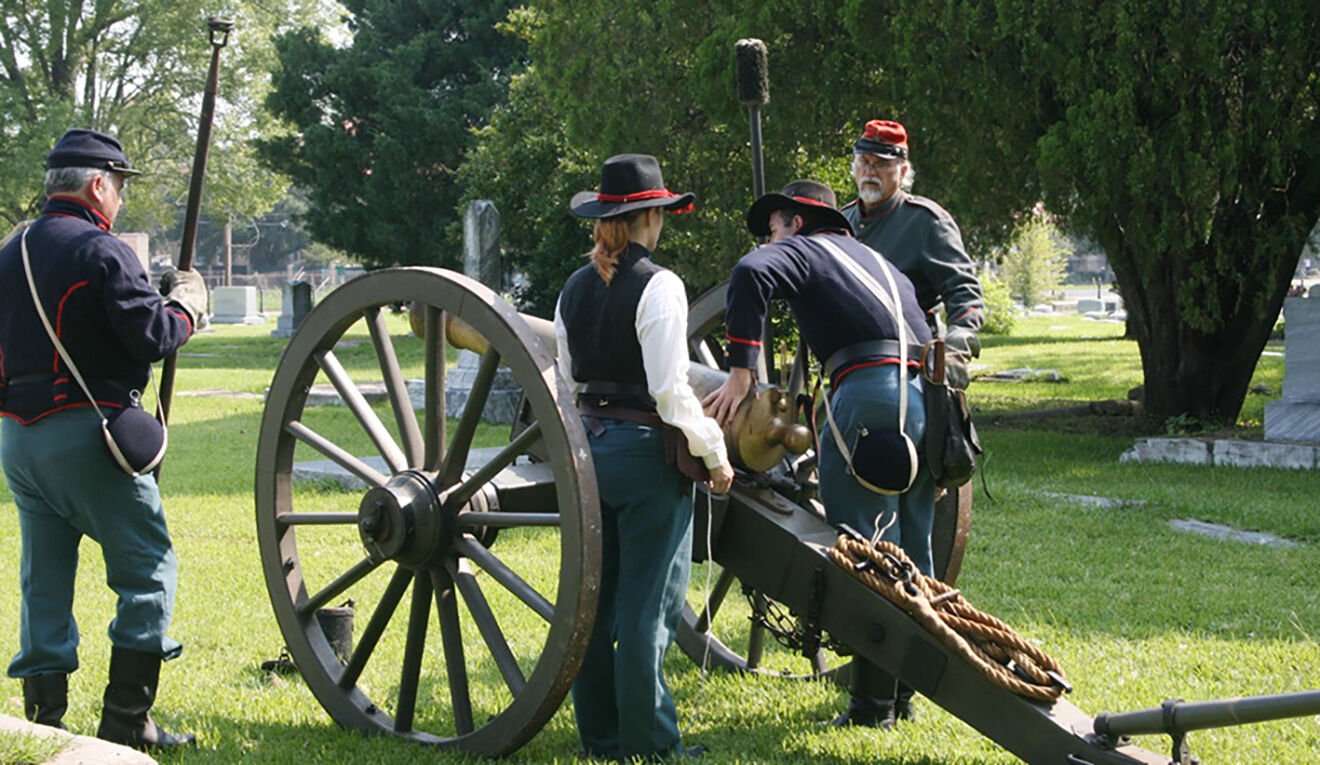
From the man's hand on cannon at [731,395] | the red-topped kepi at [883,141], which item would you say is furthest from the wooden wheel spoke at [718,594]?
the red-topped kepi at [883,141]

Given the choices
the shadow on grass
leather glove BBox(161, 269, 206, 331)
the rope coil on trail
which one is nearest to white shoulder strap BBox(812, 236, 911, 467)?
the rope coil on trail

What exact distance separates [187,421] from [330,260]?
201 feet

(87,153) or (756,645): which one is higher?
(87,153)

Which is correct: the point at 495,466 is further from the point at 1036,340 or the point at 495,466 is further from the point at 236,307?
the point at 236,307

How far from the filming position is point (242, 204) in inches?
1443

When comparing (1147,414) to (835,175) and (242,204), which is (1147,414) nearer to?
(835,175)

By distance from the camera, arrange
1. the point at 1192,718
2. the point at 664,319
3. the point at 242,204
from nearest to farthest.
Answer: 1. the point at 1192,718
2. the point at 664,319
3. the point at 242,204

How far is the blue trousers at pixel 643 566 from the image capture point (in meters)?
3.89

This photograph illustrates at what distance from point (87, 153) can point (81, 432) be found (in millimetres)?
845

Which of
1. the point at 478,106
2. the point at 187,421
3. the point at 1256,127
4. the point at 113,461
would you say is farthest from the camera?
the point at 478,106

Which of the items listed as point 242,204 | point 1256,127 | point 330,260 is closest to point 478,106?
point 242,204

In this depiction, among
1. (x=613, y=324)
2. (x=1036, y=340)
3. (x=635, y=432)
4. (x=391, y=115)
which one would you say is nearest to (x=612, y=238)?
(x=613, y=324)

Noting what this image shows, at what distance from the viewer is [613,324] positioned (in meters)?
3.89

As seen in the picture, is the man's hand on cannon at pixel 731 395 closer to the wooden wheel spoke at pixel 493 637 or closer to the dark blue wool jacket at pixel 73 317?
the wooden wheel spoke at pixel 493 637
